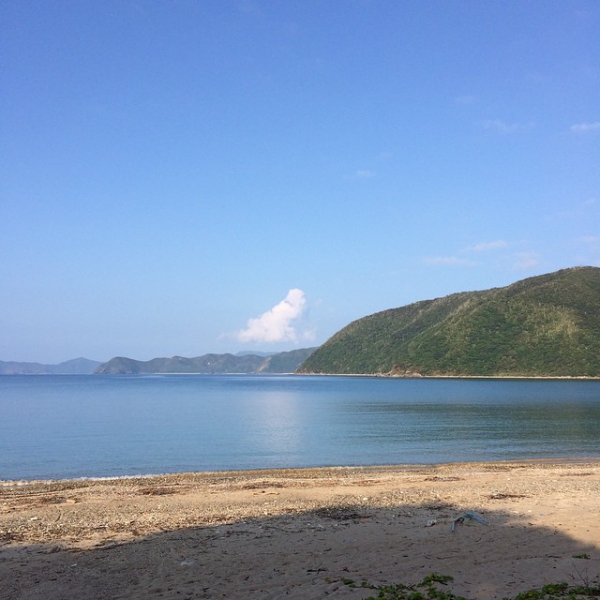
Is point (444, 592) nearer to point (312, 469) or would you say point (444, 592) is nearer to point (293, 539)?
point (293, 539)

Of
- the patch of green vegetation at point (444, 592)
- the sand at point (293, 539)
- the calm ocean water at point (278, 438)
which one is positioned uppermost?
the patch of green vegetation at point (444, 592)

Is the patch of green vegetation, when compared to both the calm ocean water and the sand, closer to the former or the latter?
the sand

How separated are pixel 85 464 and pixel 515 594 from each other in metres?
30.0

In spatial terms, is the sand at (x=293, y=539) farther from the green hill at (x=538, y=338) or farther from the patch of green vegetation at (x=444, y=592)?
the green hill at (x=538, y=338)

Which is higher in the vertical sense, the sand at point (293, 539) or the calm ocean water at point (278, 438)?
the sand at point (293, 539)

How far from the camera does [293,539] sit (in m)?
13.5

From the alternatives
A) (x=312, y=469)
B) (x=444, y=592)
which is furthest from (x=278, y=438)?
(x=444, y=592)

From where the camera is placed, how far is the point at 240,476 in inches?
1130

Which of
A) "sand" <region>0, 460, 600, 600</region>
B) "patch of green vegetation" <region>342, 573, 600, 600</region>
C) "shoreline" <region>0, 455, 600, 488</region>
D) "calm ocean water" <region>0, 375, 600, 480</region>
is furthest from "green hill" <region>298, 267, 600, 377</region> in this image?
"patch of green vegetation" <region>342, 573, 600, 600</region>

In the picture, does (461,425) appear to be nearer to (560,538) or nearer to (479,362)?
(560,538)

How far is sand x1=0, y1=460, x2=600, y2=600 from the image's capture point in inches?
407

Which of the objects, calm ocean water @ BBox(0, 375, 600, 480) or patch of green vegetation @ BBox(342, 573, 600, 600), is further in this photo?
calm ocean water @ BBox(0, 375, 600, 480)

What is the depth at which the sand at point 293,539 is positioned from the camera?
33.9ft

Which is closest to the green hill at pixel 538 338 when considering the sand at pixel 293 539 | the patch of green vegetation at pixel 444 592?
the sand at pixel 293 539
